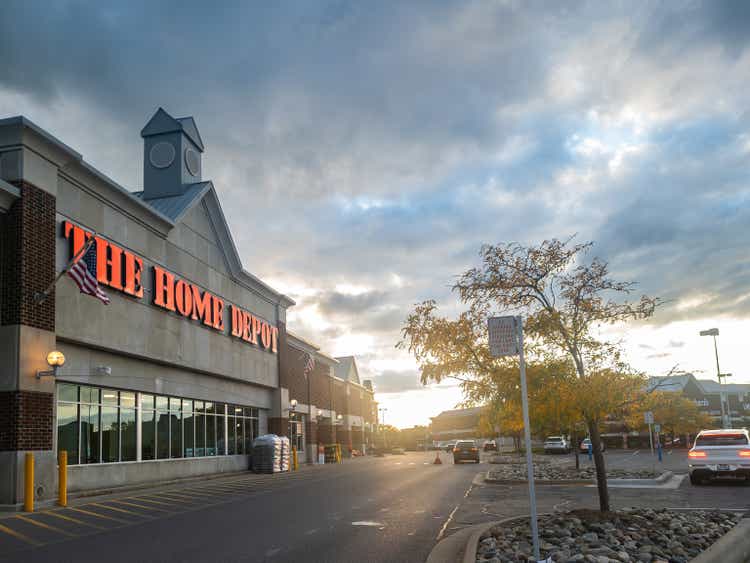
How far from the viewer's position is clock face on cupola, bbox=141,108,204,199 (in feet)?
112

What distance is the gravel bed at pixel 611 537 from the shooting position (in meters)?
8.77

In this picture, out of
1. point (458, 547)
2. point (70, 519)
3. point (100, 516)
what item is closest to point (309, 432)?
point (100, 516)

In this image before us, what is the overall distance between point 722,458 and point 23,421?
64.3 feet

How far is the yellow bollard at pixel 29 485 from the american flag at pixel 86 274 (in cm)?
483

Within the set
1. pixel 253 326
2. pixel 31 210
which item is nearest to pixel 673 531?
pixel 31 210

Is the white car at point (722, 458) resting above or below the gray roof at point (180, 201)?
below

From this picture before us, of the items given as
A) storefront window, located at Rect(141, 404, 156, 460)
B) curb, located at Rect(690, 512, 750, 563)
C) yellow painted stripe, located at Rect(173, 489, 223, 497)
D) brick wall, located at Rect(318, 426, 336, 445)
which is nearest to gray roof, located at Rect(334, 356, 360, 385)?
brick wall, located at Rect(318, 426, 336, 445)

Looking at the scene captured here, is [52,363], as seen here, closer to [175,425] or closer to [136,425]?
[136,425]

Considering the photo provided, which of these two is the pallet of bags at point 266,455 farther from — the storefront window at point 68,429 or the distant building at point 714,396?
the distant building at point 714,396

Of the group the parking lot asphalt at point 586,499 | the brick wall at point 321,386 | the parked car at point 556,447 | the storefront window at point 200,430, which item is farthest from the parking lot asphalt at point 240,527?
the parked car at point 556,447

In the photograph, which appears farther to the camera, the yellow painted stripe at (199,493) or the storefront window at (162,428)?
the storefront window at (162,428)

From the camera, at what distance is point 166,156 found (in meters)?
34.3

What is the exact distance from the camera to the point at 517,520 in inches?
484

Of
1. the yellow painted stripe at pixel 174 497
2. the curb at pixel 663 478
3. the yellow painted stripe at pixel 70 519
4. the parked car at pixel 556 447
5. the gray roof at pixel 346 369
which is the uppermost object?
the gray roof at pixel 346 369
